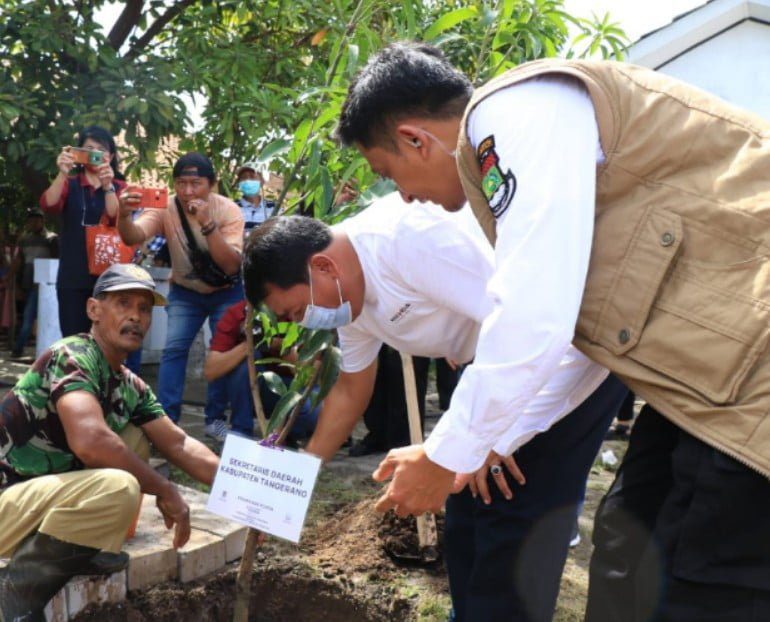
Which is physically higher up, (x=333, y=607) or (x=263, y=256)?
(x=263, y=256)

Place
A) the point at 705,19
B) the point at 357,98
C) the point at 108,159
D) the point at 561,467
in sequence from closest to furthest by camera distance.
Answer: the point at 357,98 → the point at 561,467 → the point at 108,159 → the point at 705,19

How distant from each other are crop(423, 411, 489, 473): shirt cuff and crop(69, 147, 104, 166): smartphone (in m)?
3.71

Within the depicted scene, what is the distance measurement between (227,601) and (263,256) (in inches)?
58.8

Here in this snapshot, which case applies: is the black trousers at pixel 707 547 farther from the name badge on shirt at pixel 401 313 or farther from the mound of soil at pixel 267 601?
the mound of soil at pixel 267 601

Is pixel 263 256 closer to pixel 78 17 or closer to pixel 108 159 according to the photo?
pixel 108 159

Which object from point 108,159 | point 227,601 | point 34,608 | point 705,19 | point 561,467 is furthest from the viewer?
point 705,19

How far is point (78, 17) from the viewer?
7.27 meters

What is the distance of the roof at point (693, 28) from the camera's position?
1166 centimetres

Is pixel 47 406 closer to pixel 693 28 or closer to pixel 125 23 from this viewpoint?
pixel 125 23

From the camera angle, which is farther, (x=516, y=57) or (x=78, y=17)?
(x=78, y=17)

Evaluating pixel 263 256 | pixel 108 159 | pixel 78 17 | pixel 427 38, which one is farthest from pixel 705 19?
pixel 263 256

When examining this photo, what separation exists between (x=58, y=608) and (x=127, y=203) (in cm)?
250

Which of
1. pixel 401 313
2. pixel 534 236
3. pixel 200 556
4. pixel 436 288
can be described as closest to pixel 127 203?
pixel 200 556

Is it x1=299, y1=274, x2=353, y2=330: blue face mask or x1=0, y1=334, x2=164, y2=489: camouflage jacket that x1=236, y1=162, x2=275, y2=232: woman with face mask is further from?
x1=299, y1=274, x2=353, y2=330: blue face mask
